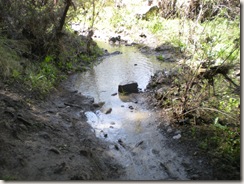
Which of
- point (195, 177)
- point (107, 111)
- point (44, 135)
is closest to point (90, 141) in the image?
point (44, 135)

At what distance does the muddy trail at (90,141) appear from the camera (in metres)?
3.93

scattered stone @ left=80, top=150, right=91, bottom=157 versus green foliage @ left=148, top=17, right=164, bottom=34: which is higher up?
green foliage @ left=148, top=17, right=164, bottom=34

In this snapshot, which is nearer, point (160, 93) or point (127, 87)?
point (160, 93)

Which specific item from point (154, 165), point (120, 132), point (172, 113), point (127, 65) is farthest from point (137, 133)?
point (127, 65)

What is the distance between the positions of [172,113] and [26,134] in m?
2.79

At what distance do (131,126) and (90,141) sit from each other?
3.52 feet

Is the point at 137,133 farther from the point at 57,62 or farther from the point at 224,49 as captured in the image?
the point at 57,62

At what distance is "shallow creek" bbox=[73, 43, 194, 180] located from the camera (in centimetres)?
442

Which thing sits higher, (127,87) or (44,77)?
(44,77)

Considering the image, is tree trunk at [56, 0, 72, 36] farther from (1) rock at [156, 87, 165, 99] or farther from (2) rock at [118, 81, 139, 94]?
(1) rock at [156, 87, 165, 99]

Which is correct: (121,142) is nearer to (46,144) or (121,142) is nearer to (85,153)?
(85,153)

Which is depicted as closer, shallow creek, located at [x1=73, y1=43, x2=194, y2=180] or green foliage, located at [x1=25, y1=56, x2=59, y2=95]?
shallow creek, located at [x1=73, y1=43, x2=194, y2=180]

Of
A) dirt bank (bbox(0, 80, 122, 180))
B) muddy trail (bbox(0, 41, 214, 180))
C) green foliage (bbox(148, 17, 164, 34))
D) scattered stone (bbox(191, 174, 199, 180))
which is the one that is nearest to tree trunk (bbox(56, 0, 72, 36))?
muddy trail (bbox(0, 41, 214, 180))

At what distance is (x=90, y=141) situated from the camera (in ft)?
17.0
